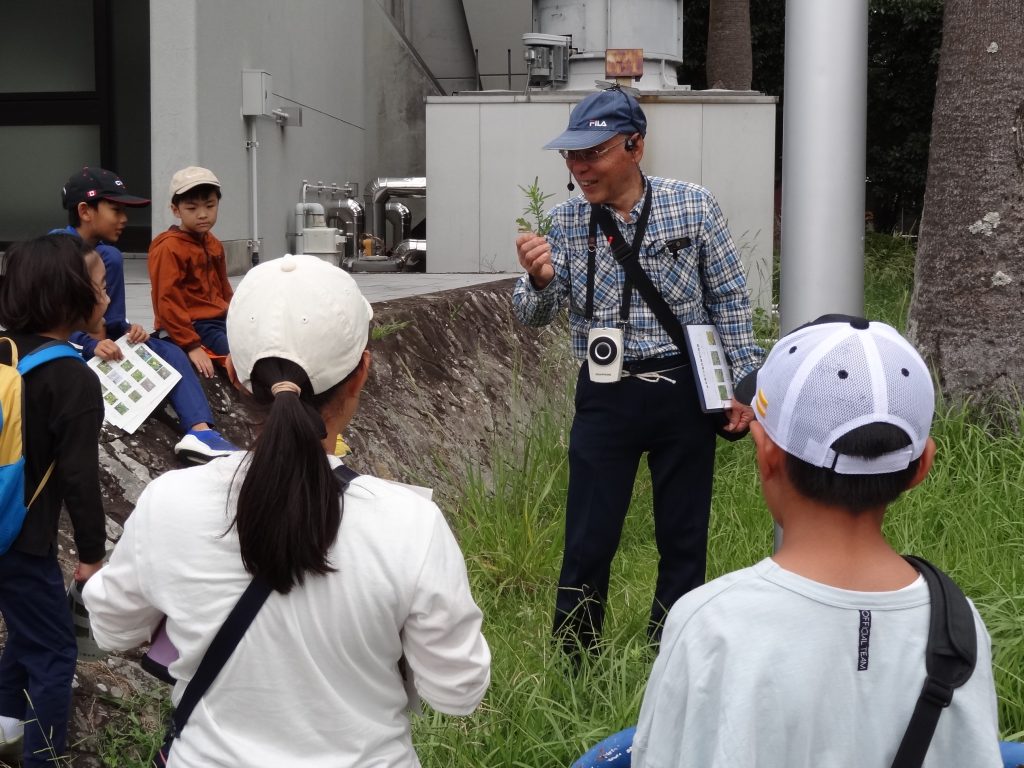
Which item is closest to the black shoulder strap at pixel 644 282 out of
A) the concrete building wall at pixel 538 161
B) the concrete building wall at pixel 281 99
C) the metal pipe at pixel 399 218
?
Result: the concrete building wall at pixel 281 99

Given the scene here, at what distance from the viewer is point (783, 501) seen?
1.63m

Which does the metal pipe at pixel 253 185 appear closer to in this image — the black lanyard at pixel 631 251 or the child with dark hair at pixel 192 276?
the child with dark hair at pixel 192 276

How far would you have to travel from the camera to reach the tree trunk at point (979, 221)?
5742 millimetres

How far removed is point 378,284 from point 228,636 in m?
8.63

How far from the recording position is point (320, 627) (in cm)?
176

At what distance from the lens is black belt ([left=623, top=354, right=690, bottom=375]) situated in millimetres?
3650

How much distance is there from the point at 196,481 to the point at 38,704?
1624 mm

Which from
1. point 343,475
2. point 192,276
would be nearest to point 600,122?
point 343,475

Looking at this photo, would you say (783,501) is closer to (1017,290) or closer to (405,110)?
(1017,290)

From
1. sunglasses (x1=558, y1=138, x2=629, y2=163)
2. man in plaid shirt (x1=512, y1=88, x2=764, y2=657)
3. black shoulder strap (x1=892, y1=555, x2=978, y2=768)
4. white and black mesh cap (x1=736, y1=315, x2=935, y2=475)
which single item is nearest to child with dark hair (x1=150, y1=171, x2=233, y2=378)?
man in plaid shirt (x1=512, y1=88, x2=764, y2=657)

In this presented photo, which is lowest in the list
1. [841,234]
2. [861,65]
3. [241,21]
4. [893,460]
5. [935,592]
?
[935,592]

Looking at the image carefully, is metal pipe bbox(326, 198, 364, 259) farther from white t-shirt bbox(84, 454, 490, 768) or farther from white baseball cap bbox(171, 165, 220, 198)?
white t-shirt bbox(84, 454, 490, 768)

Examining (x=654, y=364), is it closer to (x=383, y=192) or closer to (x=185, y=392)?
(x=185, y=392)

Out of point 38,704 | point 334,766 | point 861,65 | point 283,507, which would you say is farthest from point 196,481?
point 861,65
